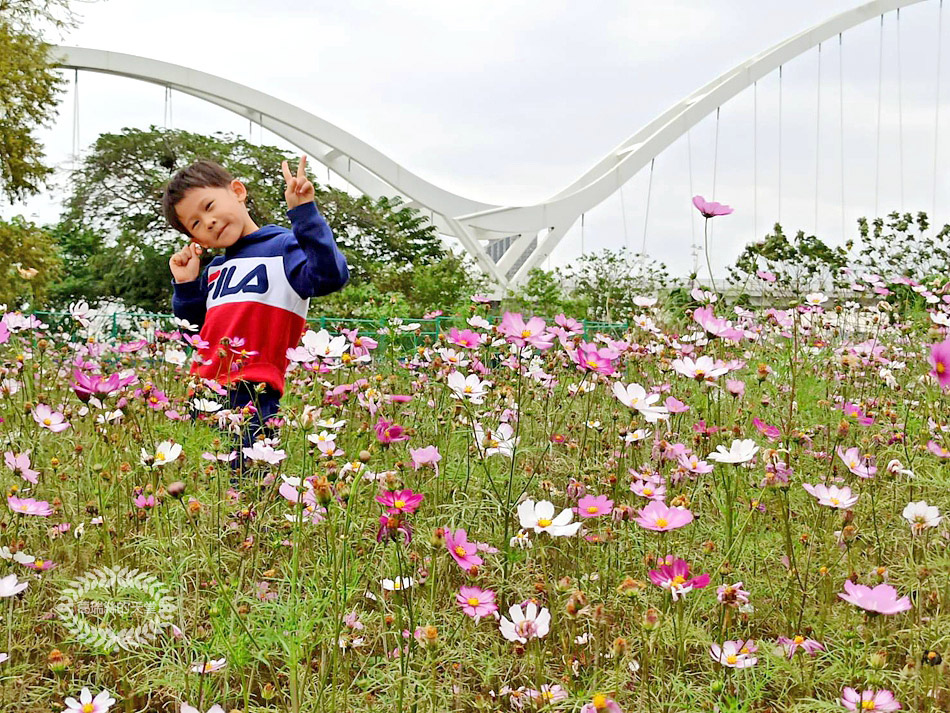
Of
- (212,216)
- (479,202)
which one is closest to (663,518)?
(212,216)

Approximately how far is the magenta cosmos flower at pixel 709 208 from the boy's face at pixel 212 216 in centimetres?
132

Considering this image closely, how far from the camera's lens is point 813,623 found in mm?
1576

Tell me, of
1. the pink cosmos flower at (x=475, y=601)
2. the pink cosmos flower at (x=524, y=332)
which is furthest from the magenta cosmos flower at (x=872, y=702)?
the pink cosmos flower at (x=524, y=332)

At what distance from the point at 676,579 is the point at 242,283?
1756mm

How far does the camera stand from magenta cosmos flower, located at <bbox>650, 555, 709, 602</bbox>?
1.10 meters

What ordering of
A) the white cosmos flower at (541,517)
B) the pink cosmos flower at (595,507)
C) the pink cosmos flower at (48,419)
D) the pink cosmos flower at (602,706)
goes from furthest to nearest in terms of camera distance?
the pink cosmos flower at (48,419)
the pink cosmos flower at (595,507)
the white cosmos flower at (541,517)
the pink cosmos flower at (602,706)

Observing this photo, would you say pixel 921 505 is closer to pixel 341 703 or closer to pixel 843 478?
pixel 843 478

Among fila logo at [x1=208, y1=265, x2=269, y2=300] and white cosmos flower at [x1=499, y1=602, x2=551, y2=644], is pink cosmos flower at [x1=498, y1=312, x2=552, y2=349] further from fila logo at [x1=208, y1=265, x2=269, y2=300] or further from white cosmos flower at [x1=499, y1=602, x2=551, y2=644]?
fila logo at [x1=208, y1=265, x2=269, y2=300]

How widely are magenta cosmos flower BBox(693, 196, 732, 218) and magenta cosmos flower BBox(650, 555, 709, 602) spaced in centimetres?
107

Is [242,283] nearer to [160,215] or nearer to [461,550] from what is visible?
[461,550]

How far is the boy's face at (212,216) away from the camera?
103 inches

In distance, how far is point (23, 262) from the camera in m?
11.3

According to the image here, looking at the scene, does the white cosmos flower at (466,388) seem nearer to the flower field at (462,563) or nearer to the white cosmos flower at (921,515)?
the flower field at (462,563)

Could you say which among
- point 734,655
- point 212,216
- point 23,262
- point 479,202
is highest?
point 479,202
